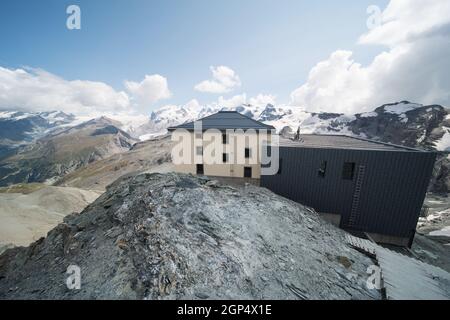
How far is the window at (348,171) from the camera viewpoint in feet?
53.5

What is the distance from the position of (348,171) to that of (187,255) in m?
14.7

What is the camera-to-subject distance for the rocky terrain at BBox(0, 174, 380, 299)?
7.24m

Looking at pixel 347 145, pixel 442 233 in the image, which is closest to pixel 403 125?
pixel 442 233

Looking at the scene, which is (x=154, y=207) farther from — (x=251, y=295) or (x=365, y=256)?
(x=365, y=256)

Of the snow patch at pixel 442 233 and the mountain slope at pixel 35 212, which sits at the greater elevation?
the mountain slope at pixel 35 212

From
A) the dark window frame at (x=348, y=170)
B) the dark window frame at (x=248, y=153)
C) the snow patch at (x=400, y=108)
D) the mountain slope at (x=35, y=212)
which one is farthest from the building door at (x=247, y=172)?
the snow patch at (x=400, y=108)

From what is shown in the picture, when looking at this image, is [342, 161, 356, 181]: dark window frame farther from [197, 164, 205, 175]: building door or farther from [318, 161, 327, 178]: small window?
[197, 164, 205, 175]: building door

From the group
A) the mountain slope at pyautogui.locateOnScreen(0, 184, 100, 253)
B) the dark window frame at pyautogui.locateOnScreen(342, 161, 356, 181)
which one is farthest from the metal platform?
the mountain slope at pyautogui.locateOnScreen(0, 184, 100, 253)

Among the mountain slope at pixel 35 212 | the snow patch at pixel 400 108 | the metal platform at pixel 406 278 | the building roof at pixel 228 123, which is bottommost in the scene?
the mountain slope at pixel 35 212

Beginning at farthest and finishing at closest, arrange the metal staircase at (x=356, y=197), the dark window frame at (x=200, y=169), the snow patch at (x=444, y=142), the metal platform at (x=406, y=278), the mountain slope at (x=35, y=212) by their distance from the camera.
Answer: the snow patch at (x=444, y=142), the dark window frame at (x=200, y=169), the mountain slope at (x=35, y=212), the metal staircase at (x=356, y=197), the metal platform at (x=406, y=278)

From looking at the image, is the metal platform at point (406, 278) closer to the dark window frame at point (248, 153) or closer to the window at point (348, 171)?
the window at point (348, 171)

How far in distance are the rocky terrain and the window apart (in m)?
5.57

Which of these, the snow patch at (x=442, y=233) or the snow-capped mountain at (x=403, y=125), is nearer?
the snow patch at (x=442, y=233)

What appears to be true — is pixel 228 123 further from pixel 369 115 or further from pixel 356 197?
pixel 369 115
